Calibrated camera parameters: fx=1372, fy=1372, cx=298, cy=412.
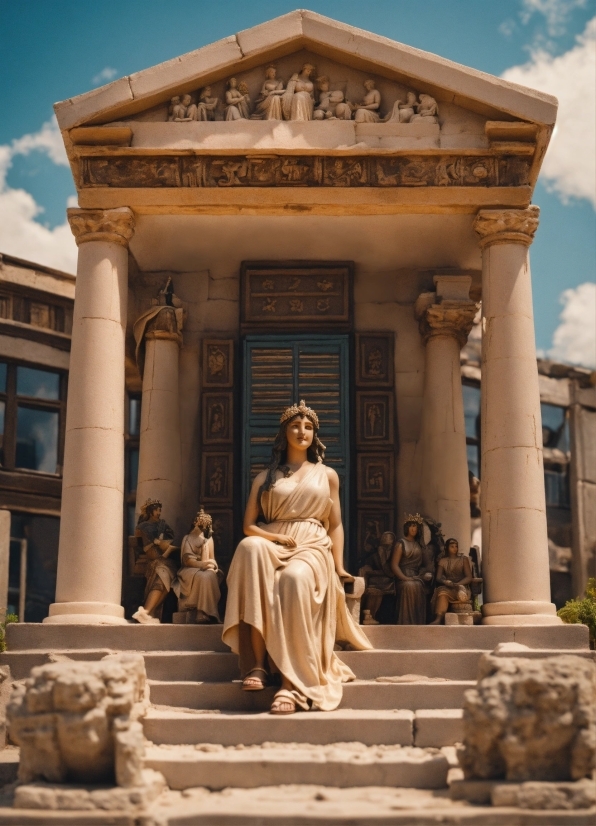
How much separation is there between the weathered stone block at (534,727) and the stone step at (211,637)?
374 centimetres

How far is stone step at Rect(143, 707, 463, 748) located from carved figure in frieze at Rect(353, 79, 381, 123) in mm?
7595

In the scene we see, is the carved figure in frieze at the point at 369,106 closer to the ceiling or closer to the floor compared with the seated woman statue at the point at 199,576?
closer to the ceiling

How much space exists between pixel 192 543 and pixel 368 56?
20.8 ft

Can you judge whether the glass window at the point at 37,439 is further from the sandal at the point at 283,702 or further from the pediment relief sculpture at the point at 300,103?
the sandal at the point at 283,702

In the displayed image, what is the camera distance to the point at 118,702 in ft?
37.7

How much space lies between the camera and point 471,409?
34469mm

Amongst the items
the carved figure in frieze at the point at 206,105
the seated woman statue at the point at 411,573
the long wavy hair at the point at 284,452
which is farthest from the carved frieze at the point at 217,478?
the carved figure in frieze at the point at 206,105

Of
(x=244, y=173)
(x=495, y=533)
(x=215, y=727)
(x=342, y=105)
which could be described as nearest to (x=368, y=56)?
(x=342, y=105)

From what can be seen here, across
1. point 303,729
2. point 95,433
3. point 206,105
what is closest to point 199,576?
point 95,433

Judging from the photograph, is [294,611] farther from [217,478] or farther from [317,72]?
[317,72]

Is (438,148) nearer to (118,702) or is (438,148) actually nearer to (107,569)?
(107,569)

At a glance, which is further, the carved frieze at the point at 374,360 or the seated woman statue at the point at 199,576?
the carved frieze at the point at 374,360

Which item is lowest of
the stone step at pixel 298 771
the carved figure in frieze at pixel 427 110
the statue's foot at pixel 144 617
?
the stone step at pixel 298 771

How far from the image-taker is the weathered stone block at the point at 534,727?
11.1 m
